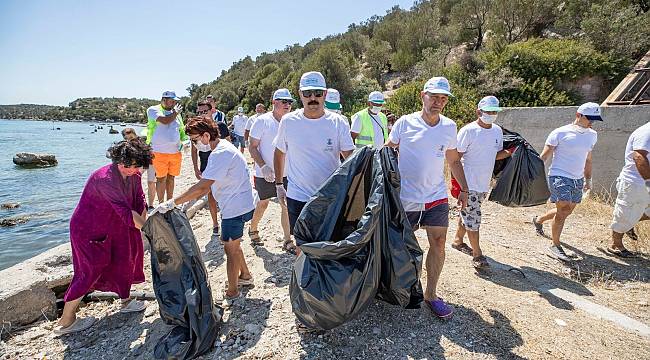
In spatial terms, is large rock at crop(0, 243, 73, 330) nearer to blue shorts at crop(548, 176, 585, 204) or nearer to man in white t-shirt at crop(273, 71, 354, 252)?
man in white t-shirt at crop(273, 71, 354, 252)

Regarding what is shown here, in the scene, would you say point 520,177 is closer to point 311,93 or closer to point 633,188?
point 633,188

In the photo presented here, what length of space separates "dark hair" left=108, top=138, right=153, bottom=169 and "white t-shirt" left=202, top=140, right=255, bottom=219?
553 millimetres

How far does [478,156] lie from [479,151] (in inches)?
2.1

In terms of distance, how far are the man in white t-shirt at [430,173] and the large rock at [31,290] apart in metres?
3.69

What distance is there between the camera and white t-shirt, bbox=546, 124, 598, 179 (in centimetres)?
407

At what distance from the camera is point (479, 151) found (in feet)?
11.9

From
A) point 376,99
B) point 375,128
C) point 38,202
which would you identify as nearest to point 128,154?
point 375,128

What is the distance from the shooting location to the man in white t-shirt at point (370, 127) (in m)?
4.30

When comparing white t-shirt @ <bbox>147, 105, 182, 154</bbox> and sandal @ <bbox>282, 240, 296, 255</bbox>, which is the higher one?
white t-shirt @ <bbox>147, 105, 182, 154</bbox>

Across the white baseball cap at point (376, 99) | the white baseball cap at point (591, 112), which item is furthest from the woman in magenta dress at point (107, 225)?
the white baseball cap at point (591, 112)

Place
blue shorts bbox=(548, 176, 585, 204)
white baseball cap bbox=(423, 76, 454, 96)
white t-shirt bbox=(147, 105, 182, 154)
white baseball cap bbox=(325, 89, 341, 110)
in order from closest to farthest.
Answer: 1. white baseball cap bbox=(423, 76, 454, 96)
2. blue shorts bbox=(548, 176, 585, 204)
3. white baseball cap bbox=(325, 89, 341, 110)
4. white t-shirt bbox=(147, 105, 182, 154)

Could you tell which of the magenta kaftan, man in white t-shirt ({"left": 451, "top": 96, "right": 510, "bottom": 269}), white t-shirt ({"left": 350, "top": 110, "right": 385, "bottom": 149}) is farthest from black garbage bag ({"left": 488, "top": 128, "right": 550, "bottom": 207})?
the magenta kaftan

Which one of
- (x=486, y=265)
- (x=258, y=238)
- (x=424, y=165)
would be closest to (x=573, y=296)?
(x=486, y=265)

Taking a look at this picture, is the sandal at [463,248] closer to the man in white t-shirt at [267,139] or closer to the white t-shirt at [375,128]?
the white t-shirt at [375,128]
